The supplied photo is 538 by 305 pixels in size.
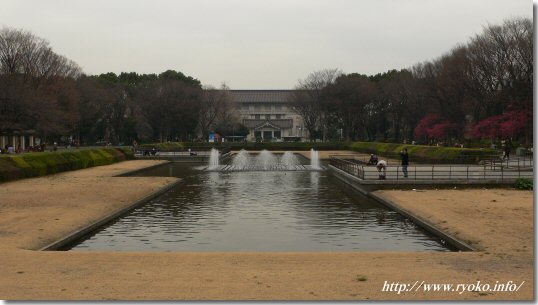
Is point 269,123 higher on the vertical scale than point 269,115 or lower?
lower

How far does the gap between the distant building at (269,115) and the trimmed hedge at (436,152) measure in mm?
56981

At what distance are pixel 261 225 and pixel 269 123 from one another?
122 meters

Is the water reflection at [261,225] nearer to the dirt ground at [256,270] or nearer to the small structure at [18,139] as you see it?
the dirt ground at [256,270]

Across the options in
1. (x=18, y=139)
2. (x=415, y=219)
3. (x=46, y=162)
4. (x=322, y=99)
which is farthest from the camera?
(x=322, y=99)

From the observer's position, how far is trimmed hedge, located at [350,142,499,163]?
151 ft

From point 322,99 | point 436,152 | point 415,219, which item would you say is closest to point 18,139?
point 322,99

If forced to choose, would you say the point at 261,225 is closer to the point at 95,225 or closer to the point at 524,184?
the point at 95,225

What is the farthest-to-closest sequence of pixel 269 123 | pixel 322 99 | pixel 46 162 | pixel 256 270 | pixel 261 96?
pixel 261 96
pixel 269 123
pixel 322 99
pixel 46 162
pixel 256 270

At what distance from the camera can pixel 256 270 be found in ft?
36.2

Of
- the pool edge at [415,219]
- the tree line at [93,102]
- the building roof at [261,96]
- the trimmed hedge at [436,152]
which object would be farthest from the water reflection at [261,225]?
the building roof at [261,96]

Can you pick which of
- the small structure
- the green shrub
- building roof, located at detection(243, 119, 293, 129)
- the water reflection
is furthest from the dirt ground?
building roof, located at detection(243, 119, 293, 129)

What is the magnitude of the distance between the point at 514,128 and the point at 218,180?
1357 inches

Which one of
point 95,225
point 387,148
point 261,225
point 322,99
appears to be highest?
point 322,99

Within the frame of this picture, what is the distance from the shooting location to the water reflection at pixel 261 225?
49.9 ft
